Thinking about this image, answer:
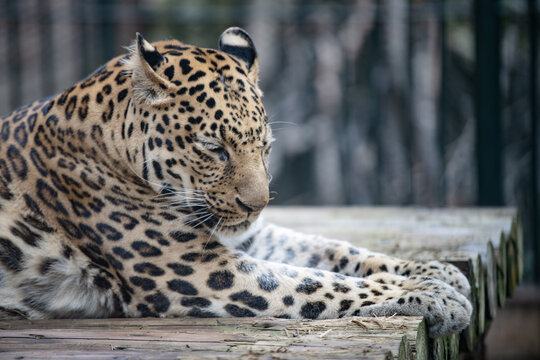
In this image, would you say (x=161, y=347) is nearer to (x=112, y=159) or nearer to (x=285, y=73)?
(x=112, y=159)

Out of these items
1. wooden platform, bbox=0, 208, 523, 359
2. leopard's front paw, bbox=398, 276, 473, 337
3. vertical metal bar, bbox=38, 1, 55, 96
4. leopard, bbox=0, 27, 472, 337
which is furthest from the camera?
vertical metal bar, bbox=38, 1, 55, 96

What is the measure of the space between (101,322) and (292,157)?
29.7 feet

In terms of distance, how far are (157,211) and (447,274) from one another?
53.8 inches

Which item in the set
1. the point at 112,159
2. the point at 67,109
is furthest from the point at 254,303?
the point at 67,109

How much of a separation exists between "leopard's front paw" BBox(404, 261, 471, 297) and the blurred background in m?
5.40

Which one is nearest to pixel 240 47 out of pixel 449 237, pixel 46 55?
pixel 449 237

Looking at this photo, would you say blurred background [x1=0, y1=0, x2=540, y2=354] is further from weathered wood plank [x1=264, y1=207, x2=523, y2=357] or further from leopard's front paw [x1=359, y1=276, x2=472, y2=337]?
leopard's front paw [x1=359, y1=276, x2=472, y2=337]

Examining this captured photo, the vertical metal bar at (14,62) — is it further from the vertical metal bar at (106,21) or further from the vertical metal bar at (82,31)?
the vertical metal bar at (106,21)

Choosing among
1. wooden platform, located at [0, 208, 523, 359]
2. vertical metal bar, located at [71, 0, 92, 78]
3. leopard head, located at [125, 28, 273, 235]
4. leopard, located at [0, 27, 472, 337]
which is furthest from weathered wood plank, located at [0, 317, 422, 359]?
vertical metal bar, located at [71, 0, 92, 78]

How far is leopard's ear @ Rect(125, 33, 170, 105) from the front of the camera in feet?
11.5

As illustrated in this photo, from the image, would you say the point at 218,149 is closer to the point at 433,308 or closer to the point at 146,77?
the point at 146,77

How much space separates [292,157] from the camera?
40.4ft

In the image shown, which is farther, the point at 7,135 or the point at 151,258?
the point at 7,135

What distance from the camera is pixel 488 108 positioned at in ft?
24.3
